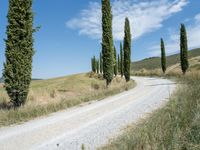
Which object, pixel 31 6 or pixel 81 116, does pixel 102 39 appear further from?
pixel 81 116

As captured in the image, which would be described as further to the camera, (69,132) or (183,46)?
(183,46)

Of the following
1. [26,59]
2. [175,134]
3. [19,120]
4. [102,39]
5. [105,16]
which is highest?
[105,16]

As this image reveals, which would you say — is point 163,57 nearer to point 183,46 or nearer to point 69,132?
point 183,46

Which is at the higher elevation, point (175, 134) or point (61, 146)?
point (175, 134)

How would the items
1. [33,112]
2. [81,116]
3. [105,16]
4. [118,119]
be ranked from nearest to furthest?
[118,119], [81,116], [33,112], [105,16]

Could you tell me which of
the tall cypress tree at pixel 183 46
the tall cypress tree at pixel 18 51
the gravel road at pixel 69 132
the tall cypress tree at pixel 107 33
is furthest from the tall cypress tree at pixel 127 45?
the gravel road at pixel 69 132

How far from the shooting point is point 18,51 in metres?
15.1

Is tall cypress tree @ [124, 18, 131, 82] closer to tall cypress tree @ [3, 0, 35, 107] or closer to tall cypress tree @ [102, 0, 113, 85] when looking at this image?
tall cypress tree @ [102, 0, 113, 85]

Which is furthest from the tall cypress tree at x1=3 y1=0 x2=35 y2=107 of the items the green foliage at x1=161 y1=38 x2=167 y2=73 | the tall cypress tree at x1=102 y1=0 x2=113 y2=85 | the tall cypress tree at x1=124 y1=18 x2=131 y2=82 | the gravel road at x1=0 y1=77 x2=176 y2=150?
the green foliage at x1=161 y1=38 x2=167 y2=73

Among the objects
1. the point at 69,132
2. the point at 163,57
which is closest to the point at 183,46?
the point at 163,57

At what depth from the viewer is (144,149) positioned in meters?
5.51

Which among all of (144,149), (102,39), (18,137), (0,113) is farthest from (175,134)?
(102,39)

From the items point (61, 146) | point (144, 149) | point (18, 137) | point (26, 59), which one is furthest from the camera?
point (26, 59)

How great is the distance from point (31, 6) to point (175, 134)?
42.6 feet
